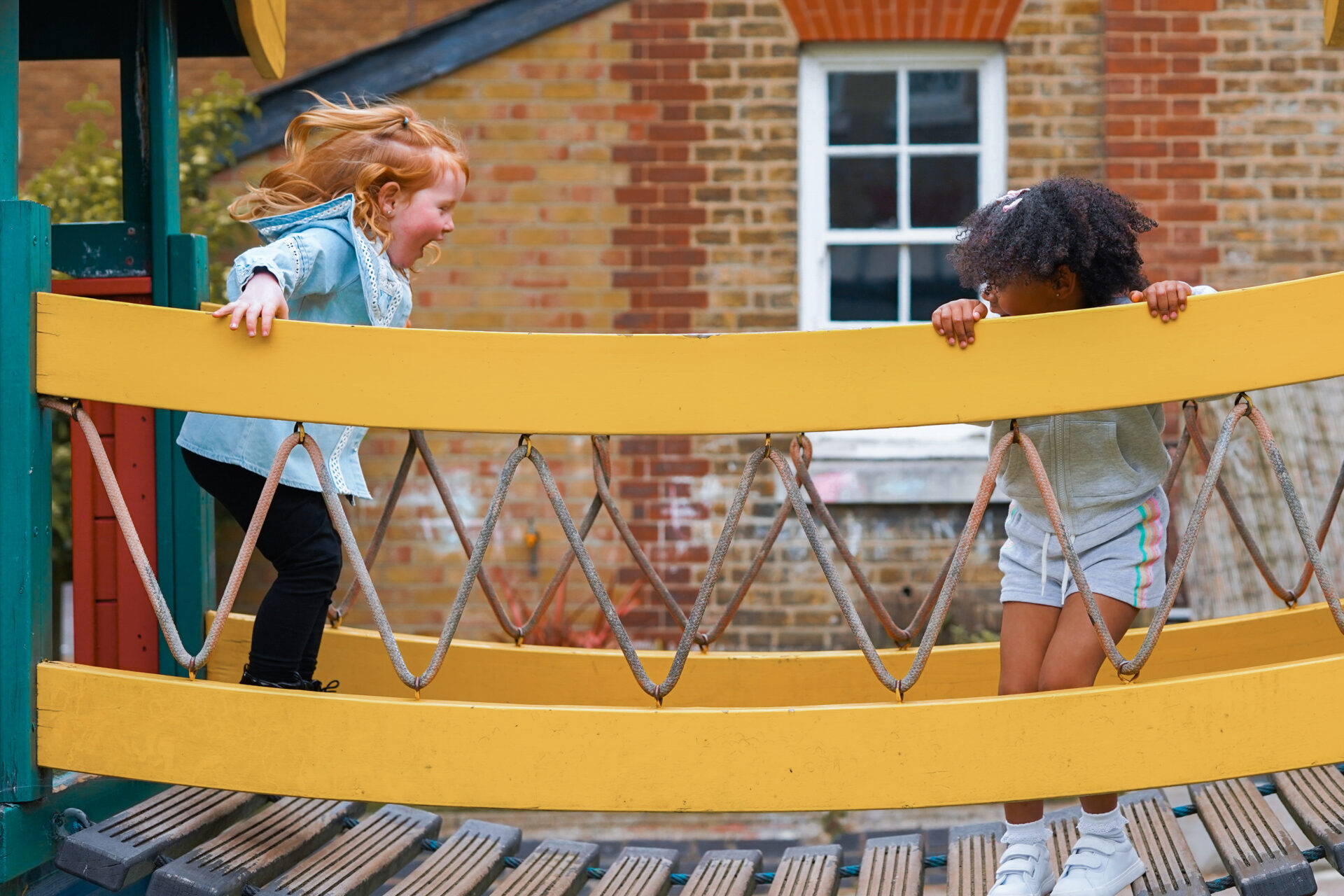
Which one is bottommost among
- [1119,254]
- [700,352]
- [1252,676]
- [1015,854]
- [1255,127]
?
[1015,854]

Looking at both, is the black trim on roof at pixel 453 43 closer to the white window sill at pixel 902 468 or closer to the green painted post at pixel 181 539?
the white window sill at pixel 902 468

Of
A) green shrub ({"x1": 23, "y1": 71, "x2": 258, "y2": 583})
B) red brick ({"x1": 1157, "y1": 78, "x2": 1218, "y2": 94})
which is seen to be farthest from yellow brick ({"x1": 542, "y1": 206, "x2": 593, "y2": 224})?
red brick ({"x1": 1157, "y1": 78, "x2": 1218, "y2": 94})

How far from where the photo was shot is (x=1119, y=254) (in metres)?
2.26

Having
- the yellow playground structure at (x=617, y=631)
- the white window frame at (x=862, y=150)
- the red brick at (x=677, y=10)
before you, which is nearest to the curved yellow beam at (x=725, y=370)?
the yellow playground structure at (x=617, y=631)

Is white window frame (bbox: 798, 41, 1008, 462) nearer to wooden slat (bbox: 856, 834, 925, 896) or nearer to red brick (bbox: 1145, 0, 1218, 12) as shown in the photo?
red brick (bbox: 1145, 0, 1218, 12)

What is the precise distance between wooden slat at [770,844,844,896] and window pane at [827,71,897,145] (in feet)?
12.2

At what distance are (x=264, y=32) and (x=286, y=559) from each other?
1.22 metres

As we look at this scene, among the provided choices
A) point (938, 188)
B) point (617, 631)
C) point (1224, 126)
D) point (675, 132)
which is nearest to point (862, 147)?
point (938, 188)

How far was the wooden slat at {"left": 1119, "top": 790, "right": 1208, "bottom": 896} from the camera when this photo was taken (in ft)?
7.66

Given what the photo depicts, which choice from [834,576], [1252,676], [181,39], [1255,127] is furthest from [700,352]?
[1255,127]

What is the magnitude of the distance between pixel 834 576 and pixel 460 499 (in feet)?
12.4

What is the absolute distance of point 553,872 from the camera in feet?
9.05

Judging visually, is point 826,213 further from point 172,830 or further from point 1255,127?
point 172,830

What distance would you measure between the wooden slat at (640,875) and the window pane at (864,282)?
338cm
